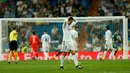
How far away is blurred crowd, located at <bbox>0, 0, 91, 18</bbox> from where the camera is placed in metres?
49.1

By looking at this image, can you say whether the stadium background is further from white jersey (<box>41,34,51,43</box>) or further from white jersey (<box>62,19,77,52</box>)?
white jersey (<box>62,19,77,52</box>)

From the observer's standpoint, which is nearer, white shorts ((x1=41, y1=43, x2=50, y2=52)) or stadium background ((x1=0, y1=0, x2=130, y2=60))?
white shorts ((x1=41, y1=43, x2=50, y2=52))

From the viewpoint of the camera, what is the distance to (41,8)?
49375 mm

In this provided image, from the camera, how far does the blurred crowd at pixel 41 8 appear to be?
49.1 meters

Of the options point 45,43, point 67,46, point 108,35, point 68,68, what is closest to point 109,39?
point 108,35

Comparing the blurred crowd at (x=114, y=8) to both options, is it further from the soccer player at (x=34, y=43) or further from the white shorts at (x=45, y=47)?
the soccer player at (x=34, y=43)

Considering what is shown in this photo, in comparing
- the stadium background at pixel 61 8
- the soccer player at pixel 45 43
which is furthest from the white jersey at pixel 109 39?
the stadium background at pixel 61 8

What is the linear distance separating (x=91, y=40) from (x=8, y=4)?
9.85 metres

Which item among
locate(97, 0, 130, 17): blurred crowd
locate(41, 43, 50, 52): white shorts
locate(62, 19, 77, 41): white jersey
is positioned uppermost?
locate(97, 0, 130, 17): blurred crowd

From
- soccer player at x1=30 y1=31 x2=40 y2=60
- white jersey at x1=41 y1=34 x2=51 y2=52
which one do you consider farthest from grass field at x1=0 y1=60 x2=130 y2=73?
white jersey at x1=41 y1=34 x2=51 y2=52

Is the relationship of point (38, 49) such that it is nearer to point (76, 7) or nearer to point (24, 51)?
point (24, 51)

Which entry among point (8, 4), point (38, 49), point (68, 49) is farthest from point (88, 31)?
point (68, 49)

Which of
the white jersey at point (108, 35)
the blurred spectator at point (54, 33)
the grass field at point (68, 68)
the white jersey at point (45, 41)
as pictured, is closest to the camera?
the grass field at point (68, 68)

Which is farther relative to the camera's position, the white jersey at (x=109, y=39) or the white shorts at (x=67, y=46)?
the white jersey at (x=109, y=39)
